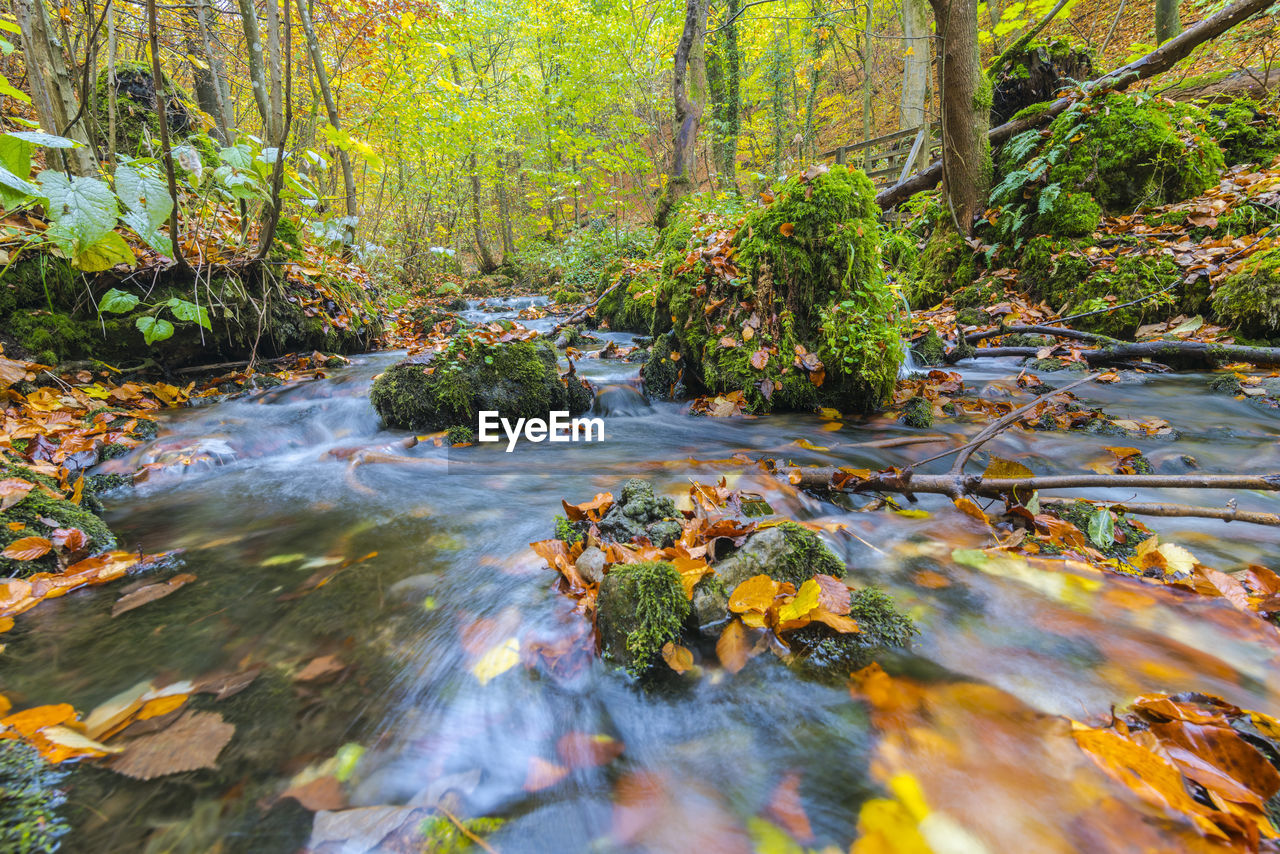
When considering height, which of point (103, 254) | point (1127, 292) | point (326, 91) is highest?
point (326, 91)

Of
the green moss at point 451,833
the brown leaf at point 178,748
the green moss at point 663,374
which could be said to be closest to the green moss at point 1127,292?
the green moss at point 663,374

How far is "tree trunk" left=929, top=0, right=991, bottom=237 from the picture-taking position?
6.29m

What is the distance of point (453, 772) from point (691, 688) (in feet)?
2.23

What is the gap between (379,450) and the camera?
4.09 meters

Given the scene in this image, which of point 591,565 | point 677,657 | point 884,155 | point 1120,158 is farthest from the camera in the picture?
point 884,155

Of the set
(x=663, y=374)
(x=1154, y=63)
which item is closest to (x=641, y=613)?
(x=663, y=374)

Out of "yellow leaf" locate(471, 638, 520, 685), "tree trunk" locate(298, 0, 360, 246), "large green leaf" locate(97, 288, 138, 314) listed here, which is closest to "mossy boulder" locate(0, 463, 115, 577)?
"large green leaf" locate(97, 288, 138, 314)

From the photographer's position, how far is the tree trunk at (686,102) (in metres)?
8.75

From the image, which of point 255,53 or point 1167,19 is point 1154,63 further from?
point 255,53

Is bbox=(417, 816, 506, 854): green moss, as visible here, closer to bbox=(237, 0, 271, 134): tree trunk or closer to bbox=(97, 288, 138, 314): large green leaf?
bbox=(97, 288, 138, 314): large green leaf

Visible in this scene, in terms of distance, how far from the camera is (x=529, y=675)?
1621mm

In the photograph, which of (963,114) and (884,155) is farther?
(884,155)

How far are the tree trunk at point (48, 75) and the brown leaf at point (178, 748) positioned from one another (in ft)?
15.2

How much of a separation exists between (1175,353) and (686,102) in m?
8.45
